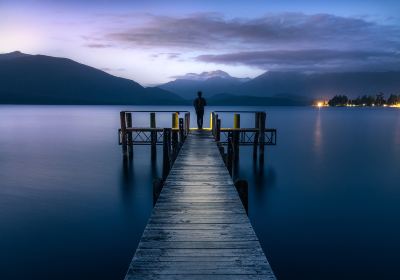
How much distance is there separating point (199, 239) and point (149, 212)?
9.42 m

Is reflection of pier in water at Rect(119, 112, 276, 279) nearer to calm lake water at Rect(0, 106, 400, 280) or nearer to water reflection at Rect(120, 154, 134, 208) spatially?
calm lake water at Rect(0, 106, 400, 280)

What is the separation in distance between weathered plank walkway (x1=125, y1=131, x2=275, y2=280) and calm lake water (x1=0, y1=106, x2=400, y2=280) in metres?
3.71

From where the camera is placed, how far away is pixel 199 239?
4676mm

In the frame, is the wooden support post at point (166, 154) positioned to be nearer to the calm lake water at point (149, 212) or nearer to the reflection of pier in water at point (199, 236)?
the calm lake water at point (149, 212)

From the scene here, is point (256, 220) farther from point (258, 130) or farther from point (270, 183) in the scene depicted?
point (258, 130)

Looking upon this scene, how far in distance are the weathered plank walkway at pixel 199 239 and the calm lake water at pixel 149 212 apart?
371cm

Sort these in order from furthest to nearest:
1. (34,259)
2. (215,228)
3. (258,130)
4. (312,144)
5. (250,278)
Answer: (312,144)
(258,130)
(34,259)
(215,228)
(250,278)

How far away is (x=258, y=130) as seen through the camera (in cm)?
2045

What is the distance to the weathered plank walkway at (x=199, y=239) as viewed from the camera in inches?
152

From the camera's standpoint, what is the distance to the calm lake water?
29.8ft

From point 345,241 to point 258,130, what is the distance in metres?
10.8

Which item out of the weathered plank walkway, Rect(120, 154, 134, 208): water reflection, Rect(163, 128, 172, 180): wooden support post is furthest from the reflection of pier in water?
Rect(120, 154, 134, 208): water reflection

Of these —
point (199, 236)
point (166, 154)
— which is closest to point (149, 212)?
point (166, 154)

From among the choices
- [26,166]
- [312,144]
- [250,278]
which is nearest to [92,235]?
[250,278]
